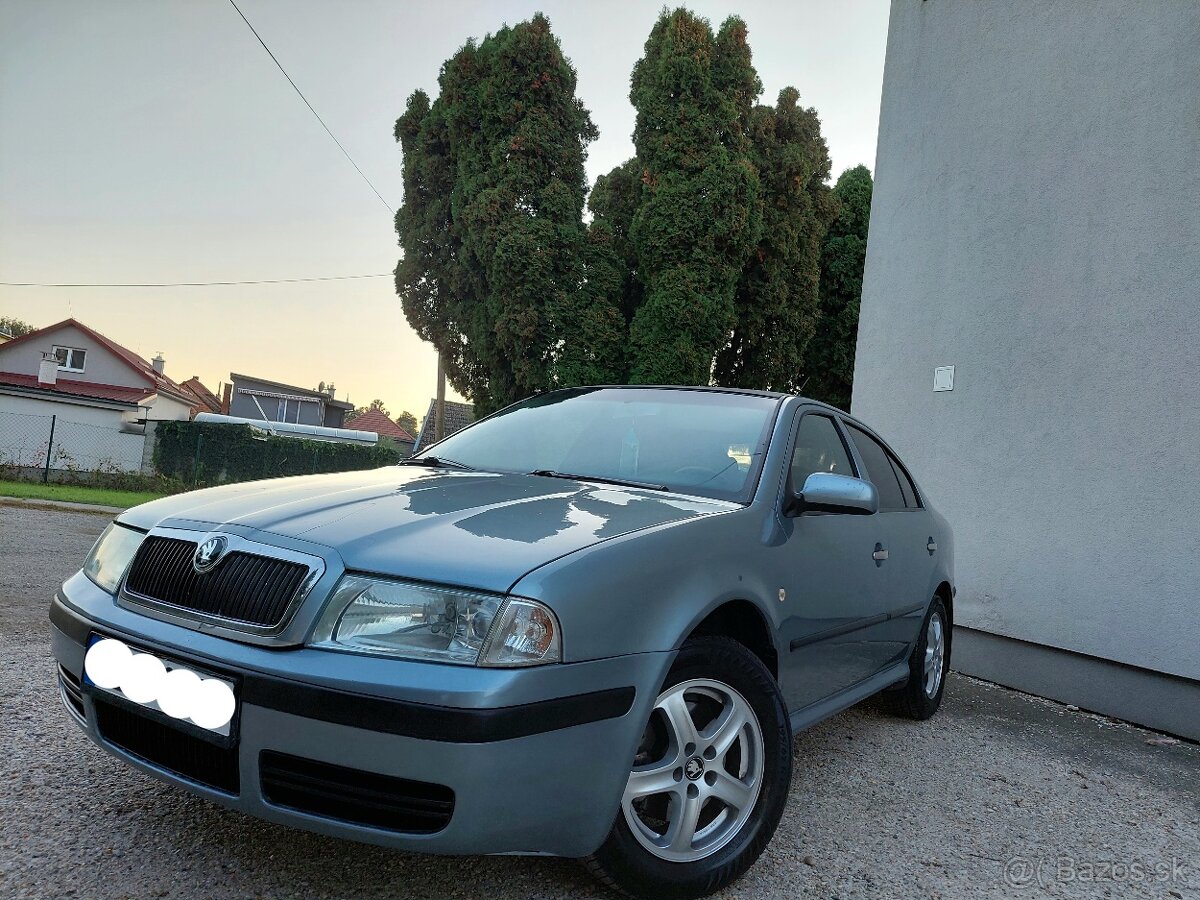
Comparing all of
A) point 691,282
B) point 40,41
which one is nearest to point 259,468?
point 40,41

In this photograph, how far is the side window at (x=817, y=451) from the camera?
10.3 feet

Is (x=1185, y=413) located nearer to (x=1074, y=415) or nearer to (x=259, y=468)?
(x=1074, y=415)

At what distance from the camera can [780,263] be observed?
14.8 meters

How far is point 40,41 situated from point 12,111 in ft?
9.09

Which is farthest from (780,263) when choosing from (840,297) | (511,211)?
(511,211)

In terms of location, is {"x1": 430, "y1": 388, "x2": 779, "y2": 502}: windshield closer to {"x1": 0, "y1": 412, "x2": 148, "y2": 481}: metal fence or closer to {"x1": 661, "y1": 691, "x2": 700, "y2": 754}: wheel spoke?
{"x1": 661, "y1": 691, "x2": 700, "y2": 754}: wheel spoke

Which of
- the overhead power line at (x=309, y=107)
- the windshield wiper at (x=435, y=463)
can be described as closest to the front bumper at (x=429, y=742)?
the windshield wiper at (x=435, y=463)

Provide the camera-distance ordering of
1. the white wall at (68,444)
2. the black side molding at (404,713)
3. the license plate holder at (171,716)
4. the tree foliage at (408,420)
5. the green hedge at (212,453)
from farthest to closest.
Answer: the tree foliage at (408,420)
the white wall at (68,444)
the green hedge at (212,453)
the license plate holder at (171,716)
the black side molding at (404,713)

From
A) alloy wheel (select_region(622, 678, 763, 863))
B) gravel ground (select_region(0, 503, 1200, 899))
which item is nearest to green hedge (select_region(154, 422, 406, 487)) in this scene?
gravel ground (select_region(0, 503, 1200, 899))

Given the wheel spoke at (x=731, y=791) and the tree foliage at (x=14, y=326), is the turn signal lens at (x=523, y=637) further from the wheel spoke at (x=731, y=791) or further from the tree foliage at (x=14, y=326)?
the tree foliage at (x=14, y=326)

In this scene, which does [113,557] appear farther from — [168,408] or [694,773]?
[168,408]

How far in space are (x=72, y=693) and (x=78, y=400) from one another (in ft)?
102

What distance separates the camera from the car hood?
1.91m

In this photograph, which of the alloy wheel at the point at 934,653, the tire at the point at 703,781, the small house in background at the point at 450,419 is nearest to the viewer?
the tire at the point at 703,781
